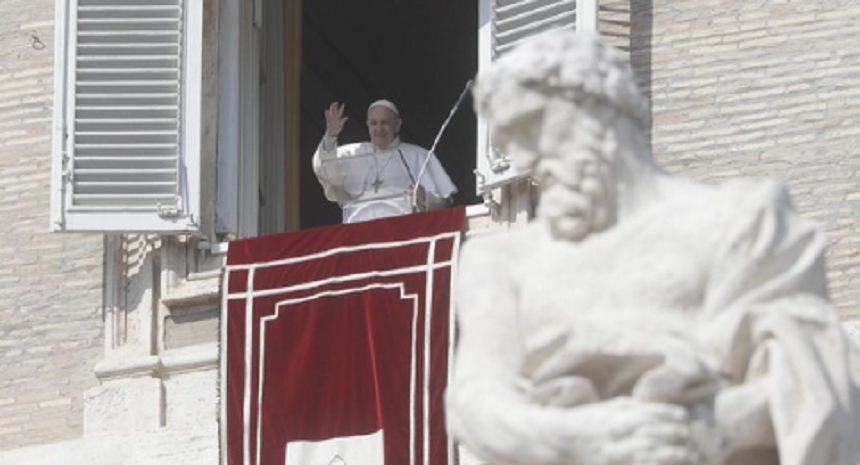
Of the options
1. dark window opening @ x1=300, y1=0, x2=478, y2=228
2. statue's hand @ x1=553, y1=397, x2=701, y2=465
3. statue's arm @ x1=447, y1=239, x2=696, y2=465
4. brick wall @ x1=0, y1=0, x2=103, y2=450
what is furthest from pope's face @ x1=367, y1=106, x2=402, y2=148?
statue's hand @ x1=553, y1=397, x2=701, y2=465

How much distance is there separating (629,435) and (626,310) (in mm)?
282

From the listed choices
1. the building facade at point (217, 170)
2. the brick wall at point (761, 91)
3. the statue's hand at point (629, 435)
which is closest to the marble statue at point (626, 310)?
the statue's hand at point (629, 435)

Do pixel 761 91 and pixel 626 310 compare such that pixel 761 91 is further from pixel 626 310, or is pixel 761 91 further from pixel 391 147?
pixel 626 310

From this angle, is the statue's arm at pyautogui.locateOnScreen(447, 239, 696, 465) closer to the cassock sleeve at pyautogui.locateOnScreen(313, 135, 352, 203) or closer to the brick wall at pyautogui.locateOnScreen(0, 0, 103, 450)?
the cassock sleeve at pyautogui.locateOnScreen(313, 135, 352, 203)

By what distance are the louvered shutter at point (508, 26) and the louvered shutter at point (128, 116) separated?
132 cm

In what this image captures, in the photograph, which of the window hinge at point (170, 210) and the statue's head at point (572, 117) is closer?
the statue's head at point (572, 117)

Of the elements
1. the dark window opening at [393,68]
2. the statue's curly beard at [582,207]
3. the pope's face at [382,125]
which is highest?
the dark window opening at [393,68]

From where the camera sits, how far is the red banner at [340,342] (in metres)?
17.5

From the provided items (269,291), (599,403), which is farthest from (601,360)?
(269,291)

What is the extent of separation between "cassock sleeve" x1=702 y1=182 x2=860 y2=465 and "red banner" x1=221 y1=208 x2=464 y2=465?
32.0 feet

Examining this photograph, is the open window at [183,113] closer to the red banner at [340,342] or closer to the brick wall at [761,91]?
the red banner at [340,342]

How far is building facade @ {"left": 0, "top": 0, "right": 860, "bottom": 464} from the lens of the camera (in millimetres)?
17375

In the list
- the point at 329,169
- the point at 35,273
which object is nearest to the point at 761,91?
the point at 329,169

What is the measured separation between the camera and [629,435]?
7289 millimetres
